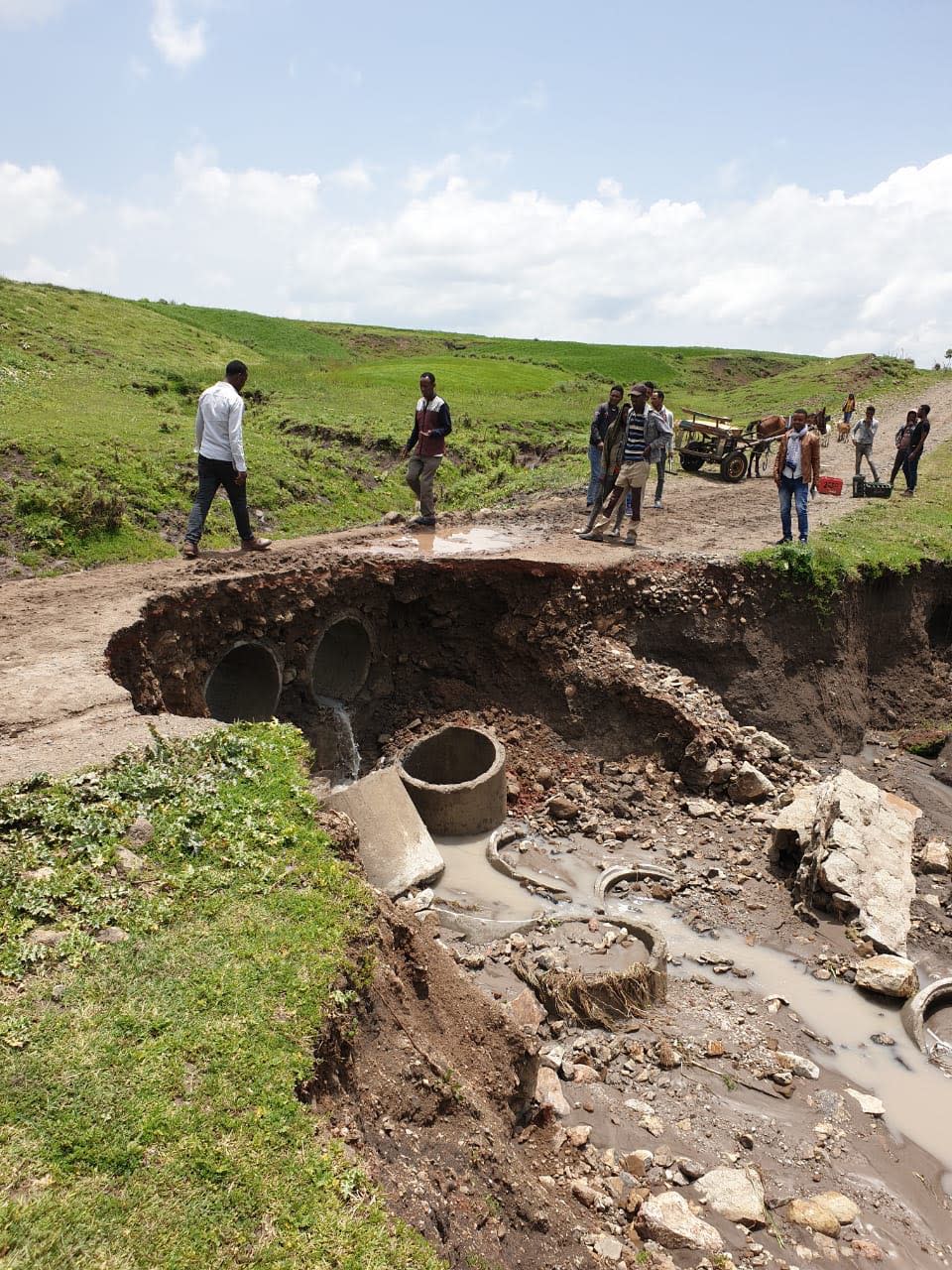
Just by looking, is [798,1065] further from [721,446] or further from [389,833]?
[721,446]

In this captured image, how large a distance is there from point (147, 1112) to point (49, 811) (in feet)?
7.15

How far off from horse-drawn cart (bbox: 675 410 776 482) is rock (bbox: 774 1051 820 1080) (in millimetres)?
15979

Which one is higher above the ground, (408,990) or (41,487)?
(41,487)

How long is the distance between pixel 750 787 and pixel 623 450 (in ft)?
16.6

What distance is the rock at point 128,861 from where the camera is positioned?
4.92 m

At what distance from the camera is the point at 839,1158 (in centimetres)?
627

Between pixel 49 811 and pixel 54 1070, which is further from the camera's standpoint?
pixel 49 811

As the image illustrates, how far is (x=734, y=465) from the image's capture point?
21016 millimetres

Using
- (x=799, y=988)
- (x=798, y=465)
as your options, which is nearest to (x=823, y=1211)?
(x=799, y=988)

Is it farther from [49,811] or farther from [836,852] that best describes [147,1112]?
[836,852]

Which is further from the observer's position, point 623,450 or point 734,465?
point 734,465

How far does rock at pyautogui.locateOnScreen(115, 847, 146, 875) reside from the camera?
4.92m

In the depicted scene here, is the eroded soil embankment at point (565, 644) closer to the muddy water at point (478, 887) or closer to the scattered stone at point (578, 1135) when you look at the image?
the muddy water at point (478, 887)

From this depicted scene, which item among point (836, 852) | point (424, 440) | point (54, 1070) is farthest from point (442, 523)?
point (54, 1070)
